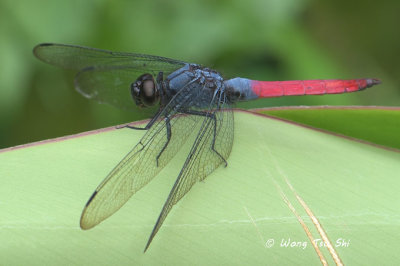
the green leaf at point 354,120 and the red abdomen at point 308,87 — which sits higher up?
the red abdomen at point 308,87

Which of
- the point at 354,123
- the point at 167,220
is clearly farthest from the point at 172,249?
the point at 354,123

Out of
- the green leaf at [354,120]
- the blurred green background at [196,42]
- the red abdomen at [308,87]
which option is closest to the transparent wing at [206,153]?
the green leaf at [354,120]

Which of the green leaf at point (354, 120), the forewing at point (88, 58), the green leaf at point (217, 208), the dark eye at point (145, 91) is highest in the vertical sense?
the forewing at point (88, 58)

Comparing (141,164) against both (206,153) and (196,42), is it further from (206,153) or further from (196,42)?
(196,42)

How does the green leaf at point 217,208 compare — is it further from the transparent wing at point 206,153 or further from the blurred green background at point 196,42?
the blurred green background at point 196,42

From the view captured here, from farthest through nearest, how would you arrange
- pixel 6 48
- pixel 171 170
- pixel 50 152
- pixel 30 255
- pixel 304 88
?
1. pixel 6 48
2. pixel 304 88
3. pixel 171 170
4. pixel 50 152
5. pixel 30 255

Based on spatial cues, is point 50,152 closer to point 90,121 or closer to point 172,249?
point 172,249

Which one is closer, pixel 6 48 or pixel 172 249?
pixel 172 249

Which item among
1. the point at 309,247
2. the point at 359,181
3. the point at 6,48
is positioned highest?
the point at 6,48
